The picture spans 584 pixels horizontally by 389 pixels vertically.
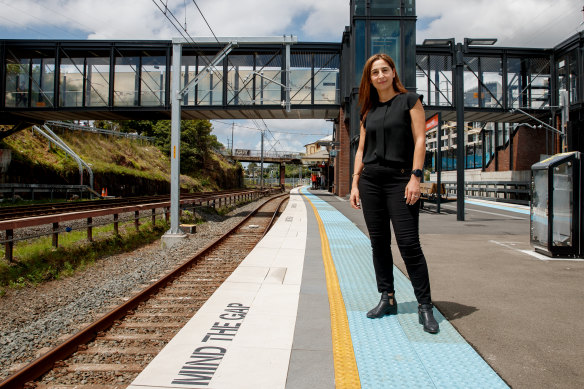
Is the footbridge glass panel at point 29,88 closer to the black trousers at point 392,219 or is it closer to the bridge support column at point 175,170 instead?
the bridge support column at point 175,170

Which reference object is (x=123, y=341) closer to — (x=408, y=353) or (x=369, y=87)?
(x=408, y=353)

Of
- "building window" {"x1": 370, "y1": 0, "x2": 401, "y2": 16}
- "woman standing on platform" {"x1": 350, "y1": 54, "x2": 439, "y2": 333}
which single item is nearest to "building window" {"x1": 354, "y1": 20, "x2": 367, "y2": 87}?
"building window" {"x1": 370, "y1": 0, "x2": 401, "y2": 16}

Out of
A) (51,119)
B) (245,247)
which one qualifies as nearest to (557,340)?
(245,247)

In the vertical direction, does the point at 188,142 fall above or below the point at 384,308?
above

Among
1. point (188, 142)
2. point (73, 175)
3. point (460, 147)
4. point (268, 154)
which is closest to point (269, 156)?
point (268, 154)

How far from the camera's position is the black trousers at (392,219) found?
10.2ft

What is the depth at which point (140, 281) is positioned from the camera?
6.11 meters

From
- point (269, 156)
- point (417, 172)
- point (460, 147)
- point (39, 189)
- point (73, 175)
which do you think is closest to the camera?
point (417, 172)

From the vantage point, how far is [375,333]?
323 centimetres

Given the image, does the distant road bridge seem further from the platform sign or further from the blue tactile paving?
the blue tactile paving

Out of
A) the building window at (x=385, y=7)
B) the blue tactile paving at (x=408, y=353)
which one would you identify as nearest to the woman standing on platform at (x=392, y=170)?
the blue tactile paving at (x=408, y=353)

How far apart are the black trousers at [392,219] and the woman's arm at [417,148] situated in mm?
116

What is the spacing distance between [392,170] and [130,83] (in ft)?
79.7

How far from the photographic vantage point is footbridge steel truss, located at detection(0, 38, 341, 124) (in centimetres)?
2361
